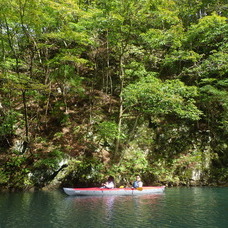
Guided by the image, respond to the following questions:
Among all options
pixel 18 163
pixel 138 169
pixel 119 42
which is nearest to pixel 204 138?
pixel 138 169

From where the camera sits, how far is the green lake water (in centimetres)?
768

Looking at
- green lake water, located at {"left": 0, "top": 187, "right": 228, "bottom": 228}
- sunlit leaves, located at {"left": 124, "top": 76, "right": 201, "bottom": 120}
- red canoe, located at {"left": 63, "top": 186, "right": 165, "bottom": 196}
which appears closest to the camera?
green lake water, located at {"left": 0, "top": 187, "right": 228, "bottom": 228}

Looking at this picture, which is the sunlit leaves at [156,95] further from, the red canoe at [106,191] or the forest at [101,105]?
the red canoe at [106,191]

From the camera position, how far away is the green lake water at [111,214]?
768 cm

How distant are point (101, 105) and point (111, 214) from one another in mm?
12839

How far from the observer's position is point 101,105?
2086 centimetres

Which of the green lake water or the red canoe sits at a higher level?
the red canoe

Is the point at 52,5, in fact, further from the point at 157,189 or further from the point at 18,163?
the point at 157,189

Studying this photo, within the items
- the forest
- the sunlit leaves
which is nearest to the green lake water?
the forest

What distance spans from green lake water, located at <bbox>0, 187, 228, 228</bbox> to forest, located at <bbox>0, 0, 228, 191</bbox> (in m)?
4.79

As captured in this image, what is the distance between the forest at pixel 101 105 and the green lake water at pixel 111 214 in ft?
15.7

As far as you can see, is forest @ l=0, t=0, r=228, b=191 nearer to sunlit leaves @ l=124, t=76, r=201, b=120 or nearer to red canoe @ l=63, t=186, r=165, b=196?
sunlit leaves @ l=124, t=76, r=201, b=120

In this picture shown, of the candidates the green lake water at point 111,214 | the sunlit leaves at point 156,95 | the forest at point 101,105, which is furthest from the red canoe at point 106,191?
the sunlit leaves at point 156,95

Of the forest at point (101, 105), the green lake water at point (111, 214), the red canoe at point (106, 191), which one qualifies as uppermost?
the forest at point (101, 105)
